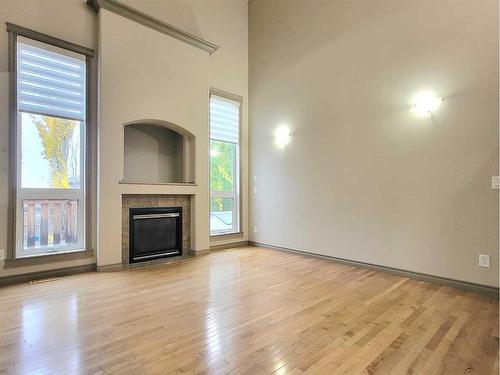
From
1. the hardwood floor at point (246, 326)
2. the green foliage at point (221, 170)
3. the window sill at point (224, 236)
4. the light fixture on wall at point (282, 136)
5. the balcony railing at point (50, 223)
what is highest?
the light fixture on wall at point (282, 136)

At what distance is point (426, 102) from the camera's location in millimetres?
3367

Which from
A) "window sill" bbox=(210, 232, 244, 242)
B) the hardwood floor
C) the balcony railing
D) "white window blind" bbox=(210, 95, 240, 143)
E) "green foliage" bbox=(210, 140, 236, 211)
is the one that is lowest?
the hardwood floor

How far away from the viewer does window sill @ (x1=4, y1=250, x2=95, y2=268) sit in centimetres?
325

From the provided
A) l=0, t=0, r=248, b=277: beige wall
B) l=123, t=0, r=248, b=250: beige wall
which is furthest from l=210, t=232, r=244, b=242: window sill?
A: l=0, t=0, r=248, b=277: beige wall

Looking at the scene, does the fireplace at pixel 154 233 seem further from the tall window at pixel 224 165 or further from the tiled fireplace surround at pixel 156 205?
Answer: the tall window at pixel 224 165

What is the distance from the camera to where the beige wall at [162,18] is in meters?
3.21

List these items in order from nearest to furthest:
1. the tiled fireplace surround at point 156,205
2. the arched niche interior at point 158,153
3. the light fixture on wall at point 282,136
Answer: the tiled fireplace surround at point 156,205
the arched niche interior at point 158,153
the light fixture on wall at point 282,136

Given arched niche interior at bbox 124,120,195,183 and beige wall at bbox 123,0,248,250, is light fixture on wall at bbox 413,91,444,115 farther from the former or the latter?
arched niche interior at bbox 124,120,195,183

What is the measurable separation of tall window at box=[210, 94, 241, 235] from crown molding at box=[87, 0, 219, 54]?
840 mm


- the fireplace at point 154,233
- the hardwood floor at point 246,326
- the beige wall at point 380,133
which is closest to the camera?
the hardwood floor at point 246,326

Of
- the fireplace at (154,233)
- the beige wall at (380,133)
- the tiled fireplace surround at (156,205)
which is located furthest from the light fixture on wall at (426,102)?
the fireplace at (154,233)

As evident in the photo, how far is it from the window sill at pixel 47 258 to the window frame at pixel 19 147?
0.5 inches

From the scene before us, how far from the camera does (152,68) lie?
13.7ft

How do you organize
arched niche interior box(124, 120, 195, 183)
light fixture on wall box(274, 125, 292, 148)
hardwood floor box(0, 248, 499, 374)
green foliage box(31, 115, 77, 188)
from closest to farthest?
hardwood floor box(0, 248, 499, 374), green foliage box(31, 115, 77, 188), arched niche interior box(124, 120, 195, 183), light fixture on wall box(274, 125, 292, 148)
